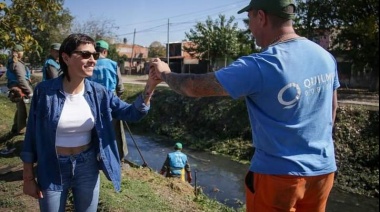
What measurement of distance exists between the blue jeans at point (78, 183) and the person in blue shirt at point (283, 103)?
42.3 inches

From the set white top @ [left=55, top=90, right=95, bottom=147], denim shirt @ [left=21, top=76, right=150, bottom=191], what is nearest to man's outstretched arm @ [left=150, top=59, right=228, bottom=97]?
denim shirt @ [left=21, top=76, right=150, bottom=191]

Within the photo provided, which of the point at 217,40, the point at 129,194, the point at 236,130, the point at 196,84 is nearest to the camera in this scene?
the point at 196,84

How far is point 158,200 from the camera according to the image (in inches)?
203

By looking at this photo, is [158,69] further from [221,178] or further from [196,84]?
[221,178]

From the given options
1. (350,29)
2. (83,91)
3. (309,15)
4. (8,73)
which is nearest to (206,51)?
(309,15)

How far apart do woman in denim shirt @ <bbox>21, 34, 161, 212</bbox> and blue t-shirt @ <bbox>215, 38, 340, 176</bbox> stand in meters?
0.92

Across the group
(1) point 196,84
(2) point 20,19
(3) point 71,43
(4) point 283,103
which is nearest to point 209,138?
(2) point 20,19

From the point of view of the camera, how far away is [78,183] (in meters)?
2.75

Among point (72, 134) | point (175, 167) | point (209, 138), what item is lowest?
point (209, 138)

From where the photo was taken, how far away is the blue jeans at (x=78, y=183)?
8.70ft

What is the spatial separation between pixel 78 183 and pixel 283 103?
63.5 inches

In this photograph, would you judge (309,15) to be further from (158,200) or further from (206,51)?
(158,200)

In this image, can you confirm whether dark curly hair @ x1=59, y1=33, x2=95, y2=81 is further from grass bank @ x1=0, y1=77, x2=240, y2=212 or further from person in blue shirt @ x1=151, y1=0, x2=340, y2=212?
grass bank @ x1=0, y1=77, x2=240, y2=212

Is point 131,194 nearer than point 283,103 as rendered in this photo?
No
